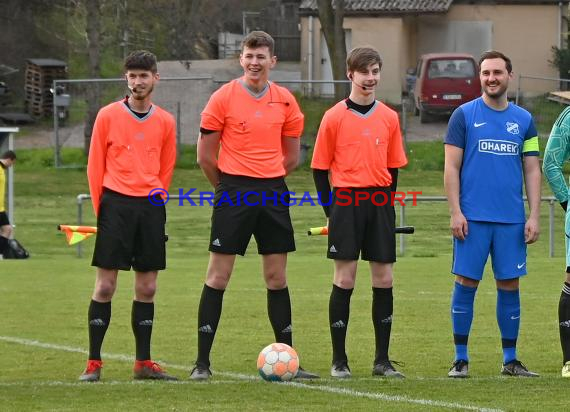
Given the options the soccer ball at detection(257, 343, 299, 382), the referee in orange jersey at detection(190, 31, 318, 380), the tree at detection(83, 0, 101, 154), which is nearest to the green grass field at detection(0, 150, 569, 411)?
the soccer ball at detection(257, 343, 299, 382)

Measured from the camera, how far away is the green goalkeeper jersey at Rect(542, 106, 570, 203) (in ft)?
28.3

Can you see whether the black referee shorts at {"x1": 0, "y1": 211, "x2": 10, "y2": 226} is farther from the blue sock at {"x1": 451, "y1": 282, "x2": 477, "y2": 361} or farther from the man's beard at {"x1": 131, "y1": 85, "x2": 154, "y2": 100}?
the blue sock at {"x1": 451, "y1": 282, "x2": 477, "y2": 361}

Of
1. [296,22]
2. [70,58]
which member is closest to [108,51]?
[70,58]

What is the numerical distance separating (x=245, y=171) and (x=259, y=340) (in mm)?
2457

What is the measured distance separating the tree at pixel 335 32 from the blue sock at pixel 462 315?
1122 inches

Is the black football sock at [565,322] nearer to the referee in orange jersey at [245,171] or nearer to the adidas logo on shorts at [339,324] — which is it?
the adidas logo on shorts at [339,324]

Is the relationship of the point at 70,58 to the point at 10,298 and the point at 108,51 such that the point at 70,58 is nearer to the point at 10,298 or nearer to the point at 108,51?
the point at 108,51

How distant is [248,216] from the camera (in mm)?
8594

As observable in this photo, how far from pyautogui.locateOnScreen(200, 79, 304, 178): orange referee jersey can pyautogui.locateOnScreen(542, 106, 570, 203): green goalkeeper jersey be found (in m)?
1.74

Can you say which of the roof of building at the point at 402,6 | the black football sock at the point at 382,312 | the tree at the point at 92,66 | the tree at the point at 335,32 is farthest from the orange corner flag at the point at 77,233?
the roof of building at the point at 402,6

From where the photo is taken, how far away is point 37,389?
323 inches

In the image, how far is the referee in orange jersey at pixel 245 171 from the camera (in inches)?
338

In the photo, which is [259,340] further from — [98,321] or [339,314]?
[98,321]

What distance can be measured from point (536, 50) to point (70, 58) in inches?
692
